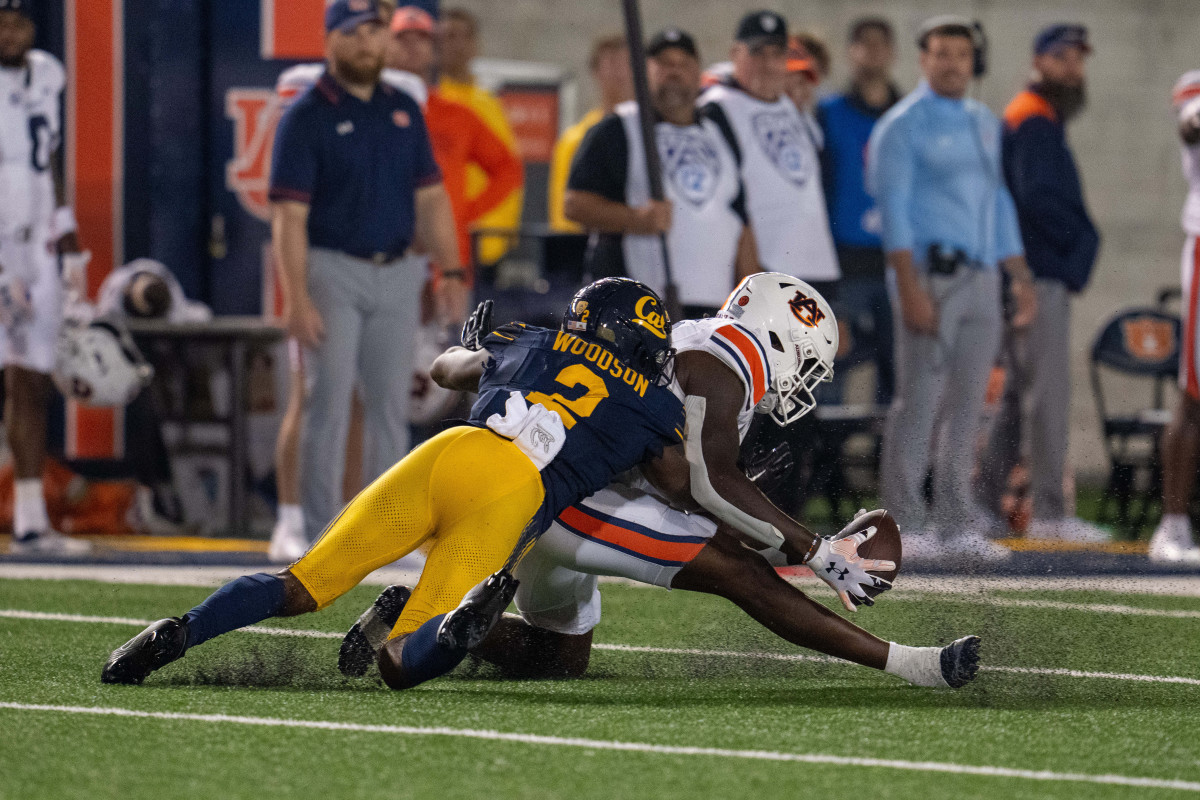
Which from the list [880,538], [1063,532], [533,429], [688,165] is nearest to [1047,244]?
[1063,532]

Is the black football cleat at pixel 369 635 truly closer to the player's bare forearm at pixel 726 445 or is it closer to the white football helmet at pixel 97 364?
the player's bare forearm at pixel 726 445

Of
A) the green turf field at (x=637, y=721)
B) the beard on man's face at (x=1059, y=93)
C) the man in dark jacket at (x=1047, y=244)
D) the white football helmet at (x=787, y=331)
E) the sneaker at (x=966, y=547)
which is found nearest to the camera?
the green turf field at (x=637, y=721)

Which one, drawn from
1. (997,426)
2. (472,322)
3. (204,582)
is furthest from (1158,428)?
(472,322)

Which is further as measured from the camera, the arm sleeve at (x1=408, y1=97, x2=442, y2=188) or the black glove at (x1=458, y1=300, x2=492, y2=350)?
the arm sleeve at (x1=408, y1=97, x2=442, y2=188)

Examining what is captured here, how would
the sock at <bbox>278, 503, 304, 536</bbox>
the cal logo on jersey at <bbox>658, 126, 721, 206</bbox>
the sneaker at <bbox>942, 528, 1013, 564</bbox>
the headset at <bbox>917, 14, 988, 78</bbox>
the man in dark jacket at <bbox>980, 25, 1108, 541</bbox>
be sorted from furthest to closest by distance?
the man in dark jacket at <bbox>980, 25, 1108, 541</bbox>
the headset at <bbox>917, 14, 988, 78</bbox>
the sock at <bbox>278, 503, 304, 536</bbox>
the cal logo on jersey at <bbox>658, 126, 721, 206</bbox>
the sneaker at <bbox>942, 528, 1013, 564</bbox>

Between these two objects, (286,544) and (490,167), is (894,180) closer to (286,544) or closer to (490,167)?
(490,167)

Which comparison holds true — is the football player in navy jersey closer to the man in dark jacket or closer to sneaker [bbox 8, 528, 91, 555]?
sneaker [bbox 8, 528, 91, 555]

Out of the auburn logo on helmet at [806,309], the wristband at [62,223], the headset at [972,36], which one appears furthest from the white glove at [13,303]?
the auburn logo on helmet at [806,309]

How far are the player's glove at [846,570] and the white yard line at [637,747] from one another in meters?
0.77

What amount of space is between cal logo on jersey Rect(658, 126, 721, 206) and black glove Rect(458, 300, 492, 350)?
9.13 feet

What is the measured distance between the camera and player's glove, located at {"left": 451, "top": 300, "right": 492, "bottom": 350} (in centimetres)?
475

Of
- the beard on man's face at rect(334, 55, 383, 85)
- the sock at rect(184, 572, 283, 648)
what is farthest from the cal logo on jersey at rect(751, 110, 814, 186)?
the sock at rect(184, 572, 283, 648)

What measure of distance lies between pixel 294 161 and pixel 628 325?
10.5ft

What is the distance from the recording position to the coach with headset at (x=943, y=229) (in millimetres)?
7797
